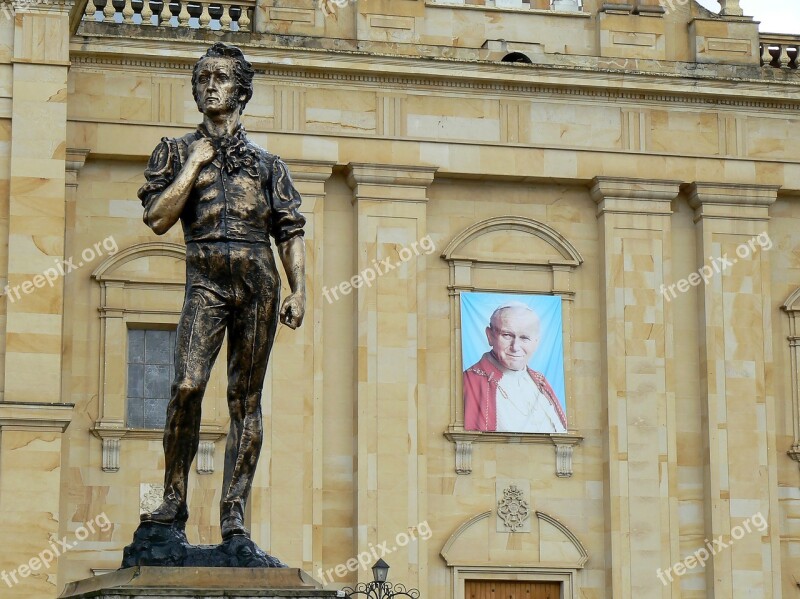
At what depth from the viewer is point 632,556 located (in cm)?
3036

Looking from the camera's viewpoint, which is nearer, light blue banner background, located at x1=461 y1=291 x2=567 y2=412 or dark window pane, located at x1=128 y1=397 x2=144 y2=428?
dark window pane, located at x1=128 y1=397 x2=144 y2=428

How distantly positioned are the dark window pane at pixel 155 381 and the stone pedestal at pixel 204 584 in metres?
18.7

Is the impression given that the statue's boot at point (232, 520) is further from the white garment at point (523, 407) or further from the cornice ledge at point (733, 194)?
the cornice ledge at point (733, 194)

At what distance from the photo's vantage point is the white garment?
101 feet

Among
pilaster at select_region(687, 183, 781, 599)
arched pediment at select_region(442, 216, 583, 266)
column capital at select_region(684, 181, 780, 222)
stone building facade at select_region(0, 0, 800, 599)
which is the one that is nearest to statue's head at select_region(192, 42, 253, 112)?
stone building facade at select_region(0, 0, 800, 599)

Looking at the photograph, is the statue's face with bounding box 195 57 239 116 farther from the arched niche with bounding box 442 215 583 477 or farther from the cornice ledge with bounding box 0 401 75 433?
the arched niche with bounding box 442 215 583 477

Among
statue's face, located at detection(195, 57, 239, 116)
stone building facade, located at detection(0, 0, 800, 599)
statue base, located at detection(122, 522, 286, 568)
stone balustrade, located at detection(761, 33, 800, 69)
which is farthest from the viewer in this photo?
stone balustrade, located at detection(761, 33, 800, 69)

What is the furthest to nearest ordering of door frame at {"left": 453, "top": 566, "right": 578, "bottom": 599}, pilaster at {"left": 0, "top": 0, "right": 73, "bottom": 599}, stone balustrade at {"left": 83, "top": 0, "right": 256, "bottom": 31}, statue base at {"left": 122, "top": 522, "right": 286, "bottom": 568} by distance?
stone balustrade at {"left": 83, "top": 0, "right": 256, "bottom": 31} → door frame at {"left": 453, "top": 566, "right": 578, "bottom": 599} → pilaster at {"left": 0, "top": 0, "right": 73, "bottom": 599} → statue base at {"left": 122, "top": 522, "right": 286, "bottom": 568}

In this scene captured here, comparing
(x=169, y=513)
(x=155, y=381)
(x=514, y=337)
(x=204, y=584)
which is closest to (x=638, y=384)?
(x=514, y=337)

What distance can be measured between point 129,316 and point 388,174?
475cm

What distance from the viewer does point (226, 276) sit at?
1208cm

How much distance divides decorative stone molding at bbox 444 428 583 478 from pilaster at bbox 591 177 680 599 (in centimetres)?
66

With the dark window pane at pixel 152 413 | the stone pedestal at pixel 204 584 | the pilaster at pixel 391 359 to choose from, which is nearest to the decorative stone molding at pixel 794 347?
the pilaster at pixel 391 359

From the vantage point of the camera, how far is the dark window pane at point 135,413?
97.7 feet
